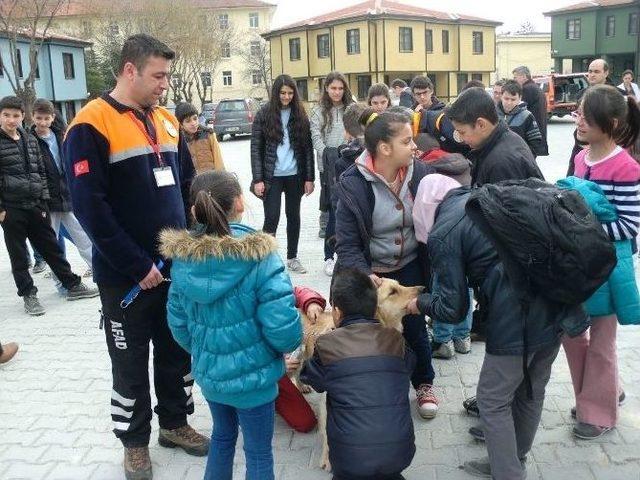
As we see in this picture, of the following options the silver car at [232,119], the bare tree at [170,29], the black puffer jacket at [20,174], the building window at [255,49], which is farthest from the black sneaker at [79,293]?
the building window at [255,49]

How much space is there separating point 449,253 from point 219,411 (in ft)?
4.20

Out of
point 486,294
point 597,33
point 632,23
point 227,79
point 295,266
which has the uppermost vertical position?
point 632,23

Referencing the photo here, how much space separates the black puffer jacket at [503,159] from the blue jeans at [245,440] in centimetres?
165

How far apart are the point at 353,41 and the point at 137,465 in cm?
4849

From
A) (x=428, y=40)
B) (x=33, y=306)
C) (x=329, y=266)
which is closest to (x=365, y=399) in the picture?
(x=329, y=266)

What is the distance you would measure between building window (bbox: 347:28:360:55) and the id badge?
47.3m

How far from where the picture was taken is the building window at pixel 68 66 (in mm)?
42281

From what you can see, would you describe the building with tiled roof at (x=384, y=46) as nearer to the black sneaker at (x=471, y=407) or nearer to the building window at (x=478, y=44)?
the building window at (x=478, y=44)

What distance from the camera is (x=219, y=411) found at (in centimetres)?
300

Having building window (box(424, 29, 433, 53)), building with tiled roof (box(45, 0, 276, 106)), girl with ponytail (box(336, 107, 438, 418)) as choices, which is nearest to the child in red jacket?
girl with ponytail (box(336, 107, 438, 418))

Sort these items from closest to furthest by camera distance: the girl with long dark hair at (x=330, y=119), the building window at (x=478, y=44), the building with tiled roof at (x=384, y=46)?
the girl with long dark hair at (x=330, y=119)
the building with tiled roof at (x=384, y=46)
the building window at (x=478, y=44)

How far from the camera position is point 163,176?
326cm

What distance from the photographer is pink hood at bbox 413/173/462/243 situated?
125 inches

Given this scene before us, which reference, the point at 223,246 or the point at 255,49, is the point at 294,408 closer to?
the point at 223,246
